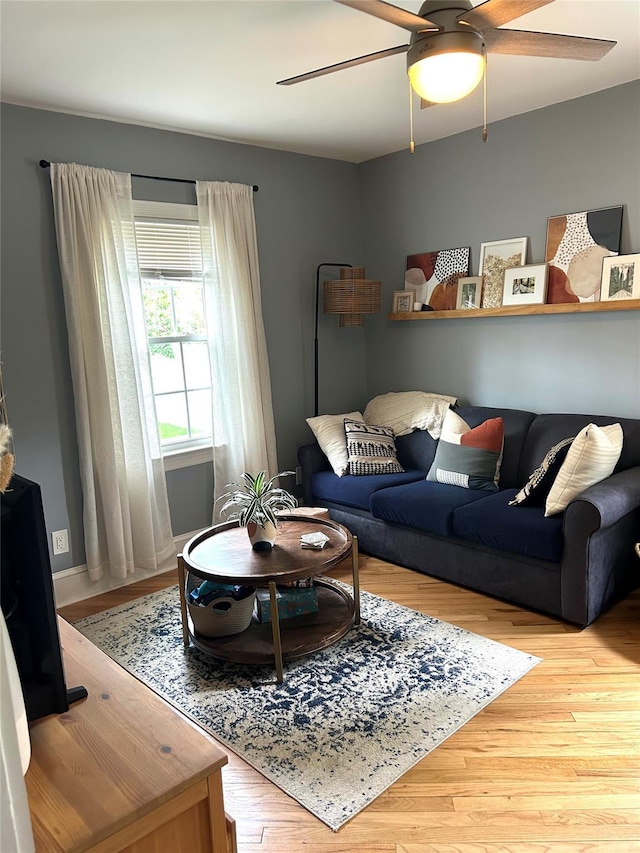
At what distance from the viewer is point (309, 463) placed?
169 inches

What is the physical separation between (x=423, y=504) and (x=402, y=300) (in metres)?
1.78

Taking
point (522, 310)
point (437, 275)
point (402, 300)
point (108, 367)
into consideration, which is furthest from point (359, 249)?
point (108, 367)

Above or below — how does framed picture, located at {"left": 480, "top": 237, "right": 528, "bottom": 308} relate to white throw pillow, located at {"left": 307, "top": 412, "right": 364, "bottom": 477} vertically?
above

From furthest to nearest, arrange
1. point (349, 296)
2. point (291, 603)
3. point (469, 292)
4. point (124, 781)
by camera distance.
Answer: point (349, 296), point (469, 292), point (291, 603), point (124, 781)

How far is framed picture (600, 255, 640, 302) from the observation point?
341 centimetres

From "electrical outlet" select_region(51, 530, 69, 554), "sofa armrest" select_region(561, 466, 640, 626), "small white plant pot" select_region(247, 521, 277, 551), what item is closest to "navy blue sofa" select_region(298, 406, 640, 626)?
"sofa armrest" select_region(561, 466, 640, 626)

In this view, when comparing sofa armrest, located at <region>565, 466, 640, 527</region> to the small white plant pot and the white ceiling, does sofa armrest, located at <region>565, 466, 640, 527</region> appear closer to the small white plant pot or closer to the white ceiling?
the small white plant pot

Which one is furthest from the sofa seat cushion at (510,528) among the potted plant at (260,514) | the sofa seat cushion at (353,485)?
the potted plant at (260,514)

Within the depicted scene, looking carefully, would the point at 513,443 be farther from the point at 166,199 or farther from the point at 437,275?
the point at 166,199

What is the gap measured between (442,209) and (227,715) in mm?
3459

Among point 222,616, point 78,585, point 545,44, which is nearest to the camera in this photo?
point 545,44

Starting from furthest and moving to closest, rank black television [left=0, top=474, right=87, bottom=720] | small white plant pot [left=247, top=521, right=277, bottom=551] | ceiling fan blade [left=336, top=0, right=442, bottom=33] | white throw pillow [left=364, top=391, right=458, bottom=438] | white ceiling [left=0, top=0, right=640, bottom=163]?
white throw pillow [left=364, top=391, right=458, bottom=438]
small white plant pot [left=247, top=521, right=277, bottom=551]
white ceiling [left=0, top=0, right=640, bottom=163]
ceiling fan blade [left=336, top=0, right=442, bottom=33]
black television [left=0, top=474, right=87, bottom=720]

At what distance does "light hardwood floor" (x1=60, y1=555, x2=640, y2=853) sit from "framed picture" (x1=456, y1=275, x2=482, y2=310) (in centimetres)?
228

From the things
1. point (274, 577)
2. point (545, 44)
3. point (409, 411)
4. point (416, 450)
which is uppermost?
point (545, 44)
